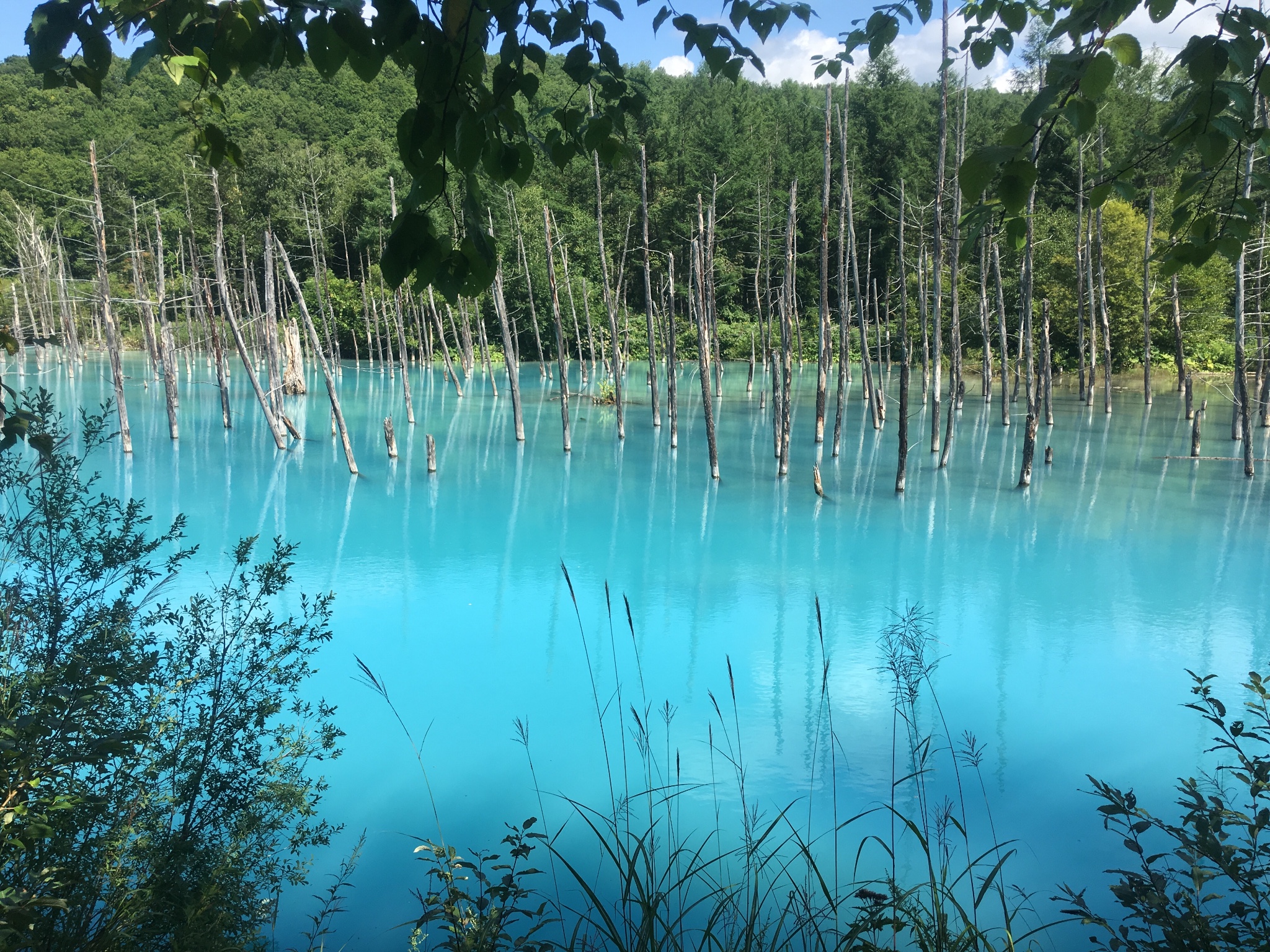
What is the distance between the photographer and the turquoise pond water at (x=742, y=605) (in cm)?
539

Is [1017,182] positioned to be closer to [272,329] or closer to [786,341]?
[786,341]

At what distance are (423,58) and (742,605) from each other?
7.68 meters

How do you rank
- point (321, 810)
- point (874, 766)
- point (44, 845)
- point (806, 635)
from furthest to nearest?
point (806, 635) < point (874, 766) < point (321, 810) < point (44, 845)

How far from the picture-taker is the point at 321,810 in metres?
5.09

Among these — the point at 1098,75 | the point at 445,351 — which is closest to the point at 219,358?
the point at 445,351

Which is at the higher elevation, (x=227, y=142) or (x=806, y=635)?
(x=227, y=142)

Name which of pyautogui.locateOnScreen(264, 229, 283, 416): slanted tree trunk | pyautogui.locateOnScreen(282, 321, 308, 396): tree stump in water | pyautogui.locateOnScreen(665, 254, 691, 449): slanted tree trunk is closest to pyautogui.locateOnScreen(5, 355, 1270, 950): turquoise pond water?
pyautogui.locateOnScreen(665, 254, 691, 449): slanted tree trunk

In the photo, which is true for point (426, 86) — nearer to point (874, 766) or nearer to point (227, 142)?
point (227, 142)

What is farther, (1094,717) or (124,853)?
(1094,717)

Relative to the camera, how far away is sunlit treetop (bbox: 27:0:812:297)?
1422 millimetres

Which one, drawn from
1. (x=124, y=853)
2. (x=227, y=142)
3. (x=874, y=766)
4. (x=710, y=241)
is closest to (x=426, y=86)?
(x=227, y=142)

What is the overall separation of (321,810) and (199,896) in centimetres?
276

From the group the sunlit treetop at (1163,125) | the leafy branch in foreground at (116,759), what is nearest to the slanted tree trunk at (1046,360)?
the sunlit treetop at (1163,125)

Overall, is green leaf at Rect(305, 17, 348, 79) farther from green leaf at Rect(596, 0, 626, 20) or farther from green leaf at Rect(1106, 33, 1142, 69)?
green leaf at Rect(1106, 33, 1142, 69)
